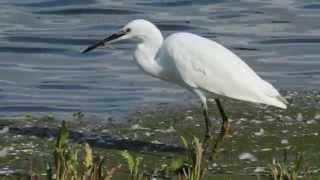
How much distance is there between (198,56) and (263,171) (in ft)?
4.68

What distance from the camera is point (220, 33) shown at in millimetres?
15523

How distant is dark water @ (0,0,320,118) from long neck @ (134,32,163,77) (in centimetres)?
148

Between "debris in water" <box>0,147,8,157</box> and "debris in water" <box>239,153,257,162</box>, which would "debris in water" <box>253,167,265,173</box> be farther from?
"debris in water" <box>0,147,8,157</box>

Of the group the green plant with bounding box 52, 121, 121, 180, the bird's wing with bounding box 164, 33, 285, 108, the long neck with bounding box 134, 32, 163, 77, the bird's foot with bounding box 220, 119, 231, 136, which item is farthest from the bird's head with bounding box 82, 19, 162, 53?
the green plant with bounding box 52, 121, 121, 180

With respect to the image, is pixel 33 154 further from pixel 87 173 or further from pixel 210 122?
pixel 87 173

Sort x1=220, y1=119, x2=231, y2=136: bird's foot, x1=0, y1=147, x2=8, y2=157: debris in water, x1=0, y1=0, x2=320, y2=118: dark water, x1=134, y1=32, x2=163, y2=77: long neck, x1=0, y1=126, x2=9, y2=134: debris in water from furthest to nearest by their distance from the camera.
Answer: x1=0, y1=0, x2=320, y2=118: dark water, x1=0, y1=126, x2=9, y2=134: debris in water, x1=134, y1=32, x2=163, y2=77: long neck, x1=220, y1=119, x2=231, y2=136: bird's foot, x1=0, y1=147, x2=8, y2=157: debris in water

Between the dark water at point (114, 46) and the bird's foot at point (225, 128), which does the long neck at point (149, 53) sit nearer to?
the bird's foot at point (225, 128)

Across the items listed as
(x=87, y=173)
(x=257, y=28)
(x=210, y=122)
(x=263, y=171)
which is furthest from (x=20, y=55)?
(x=87, y=173)

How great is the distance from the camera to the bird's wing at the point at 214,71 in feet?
30.5

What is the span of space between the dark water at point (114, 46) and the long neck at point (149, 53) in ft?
4.85

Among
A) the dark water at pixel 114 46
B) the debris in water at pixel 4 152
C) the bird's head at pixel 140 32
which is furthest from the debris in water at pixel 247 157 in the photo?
the dark water at pixel 114 46

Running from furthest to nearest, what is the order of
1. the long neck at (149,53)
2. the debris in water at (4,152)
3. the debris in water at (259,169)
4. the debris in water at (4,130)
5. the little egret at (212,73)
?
the debris in water at (4,130), the long neck at (149,53), the little egret at (212,73), the debris in water at (4,152), the debris in water at (259,169)

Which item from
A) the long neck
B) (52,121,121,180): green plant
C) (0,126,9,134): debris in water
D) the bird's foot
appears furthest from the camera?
(0,126,9,134): debris in water

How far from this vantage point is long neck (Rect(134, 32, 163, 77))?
9.79 meters
